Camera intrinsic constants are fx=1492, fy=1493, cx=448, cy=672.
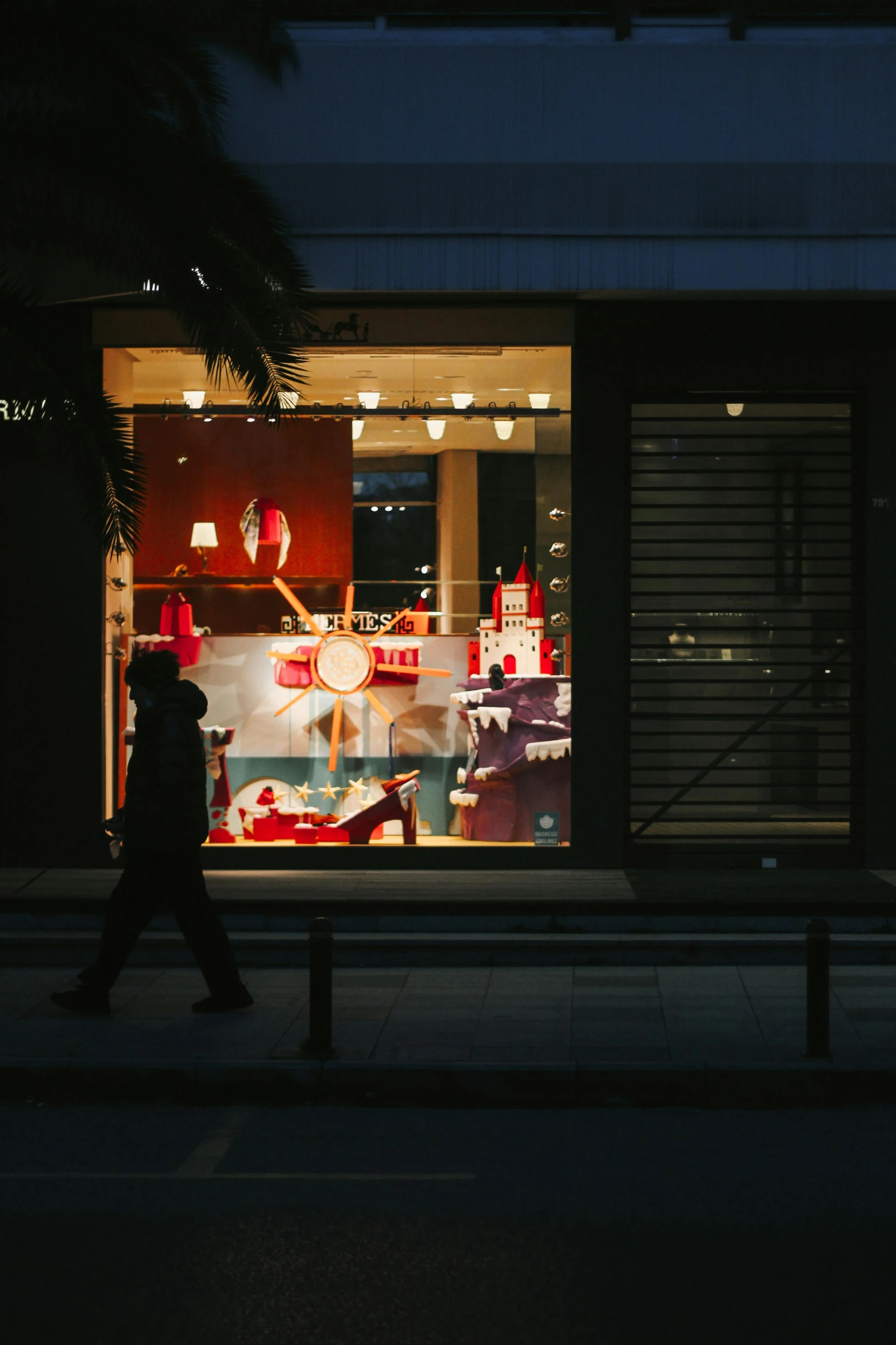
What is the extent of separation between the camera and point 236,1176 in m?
5.78

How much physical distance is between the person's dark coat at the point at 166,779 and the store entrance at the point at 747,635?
497 cm

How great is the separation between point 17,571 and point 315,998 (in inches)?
246

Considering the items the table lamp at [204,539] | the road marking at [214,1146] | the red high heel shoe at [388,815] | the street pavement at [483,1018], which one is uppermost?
the table lamp at [204,539]

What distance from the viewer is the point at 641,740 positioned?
12.4m

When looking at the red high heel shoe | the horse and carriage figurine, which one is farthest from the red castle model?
the horse and carriage figurine

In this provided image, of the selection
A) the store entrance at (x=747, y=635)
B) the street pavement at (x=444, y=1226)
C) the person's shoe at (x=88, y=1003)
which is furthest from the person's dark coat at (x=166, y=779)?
the store entrance at (x=747, y=635)

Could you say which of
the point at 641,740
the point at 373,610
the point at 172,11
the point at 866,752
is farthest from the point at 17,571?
the point at 866,752

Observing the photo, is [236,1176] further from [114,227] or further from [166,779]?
[114,227]

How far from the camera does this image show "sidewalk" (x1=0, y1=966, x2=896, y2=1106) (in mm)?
6902

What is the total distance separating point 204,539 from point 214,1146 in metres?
6.98

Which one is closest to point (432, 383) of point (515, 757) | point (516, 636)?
point (516, 636)

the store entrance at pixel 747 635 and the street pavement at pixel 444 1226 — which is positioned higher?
the store entrance at pixel 747 635

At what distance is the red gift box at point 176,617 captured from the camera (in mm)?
12391

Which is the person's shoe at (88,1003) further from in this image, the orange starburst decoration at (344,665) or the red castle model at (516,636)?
the red castle model at (516,636)
